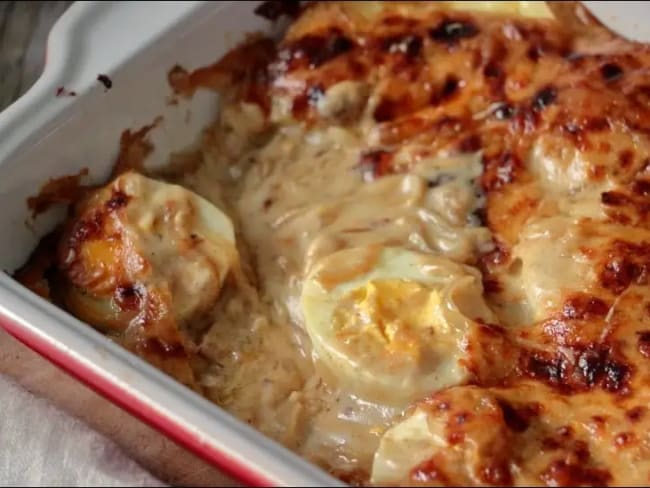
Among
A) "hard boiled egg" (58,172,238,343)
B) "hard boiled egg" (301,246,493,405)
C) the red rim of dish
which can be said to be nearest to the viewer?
the red rim of dish

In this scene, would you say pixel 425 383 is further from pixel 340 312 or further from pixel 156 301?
pixel 156 301

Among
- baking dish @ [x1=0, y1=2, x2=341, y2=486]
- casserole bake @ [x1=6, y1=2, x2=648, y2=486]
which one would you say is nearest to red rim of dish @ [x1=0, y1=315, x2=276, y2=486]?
baking dish @ [x1=0, y1=2, x2=341, y2=486]

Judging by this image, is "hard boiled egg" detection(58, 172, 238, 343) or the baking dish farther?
"hard boiled egg" detection(58, 172, 238, 343)

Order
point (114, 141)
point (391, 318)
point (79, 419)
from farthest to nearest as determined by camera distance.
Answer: point (114, 141) < point (391, 318) < point (79, 419)

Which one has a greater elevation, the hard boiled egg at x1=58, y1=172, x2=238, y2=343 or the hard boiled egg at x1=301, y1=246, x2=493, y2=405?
the hard boiled egg at x1=58, y1=172, x2=238, y2=343

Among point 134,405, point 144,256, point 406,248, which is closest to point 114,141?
point 144,256

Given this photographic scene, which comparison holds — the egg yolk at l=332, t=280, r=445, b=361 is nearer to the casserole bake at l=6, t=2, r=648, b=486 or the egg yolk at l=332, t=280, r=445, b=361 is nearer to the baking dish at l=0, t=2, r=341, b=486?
the casserole bake at l=6, t=2, r=648, b=486

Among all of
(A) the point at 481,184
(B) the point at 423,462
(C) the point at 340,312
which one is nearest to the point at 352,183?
(A) the point at 481,184

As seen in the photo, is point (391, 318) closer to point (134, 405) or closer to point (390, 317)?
point (390, 317)
